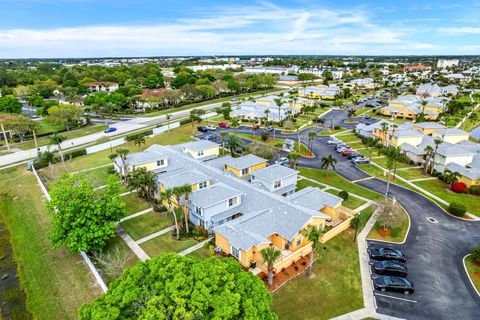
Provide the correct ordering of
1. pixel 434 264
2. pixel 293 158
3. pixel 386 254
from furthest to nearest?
pixel 293 158 → pixel 386 254 → pixel 434 264

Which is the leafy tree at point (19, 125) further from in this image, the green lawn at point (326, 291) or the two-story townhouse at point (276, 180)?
the green lawn at point (326, 291)

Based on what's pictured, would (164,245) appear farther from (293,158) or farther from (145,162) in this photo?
(293,158)

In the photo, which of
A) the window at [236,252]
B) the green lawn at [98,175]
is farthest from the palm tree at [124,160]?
the window at [236,252]

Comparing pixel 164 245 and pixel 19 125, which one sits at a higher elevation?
pixel 19 125

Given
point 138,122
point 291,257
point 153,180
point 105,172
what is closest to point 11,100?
point 138,122

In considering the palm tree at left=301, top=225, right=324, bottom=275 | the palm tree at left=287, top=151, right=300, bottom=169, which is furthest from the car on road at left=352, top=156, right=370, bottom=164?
the palm tree at left=301, top=225, right=324, bottom=275

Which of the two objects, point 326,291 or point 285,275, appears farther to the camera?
point 285,275

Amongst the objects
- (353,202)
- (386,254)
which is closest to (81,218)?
(386,254)
